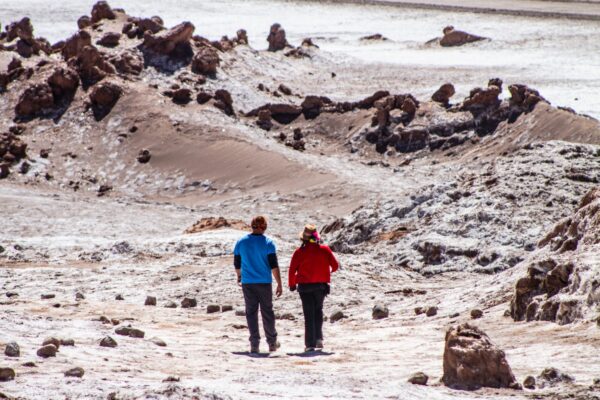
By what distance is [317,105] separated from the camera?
30.9 metres

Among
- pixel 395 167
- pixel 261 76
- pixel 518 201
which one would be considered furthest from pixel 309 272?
pixel 261 76

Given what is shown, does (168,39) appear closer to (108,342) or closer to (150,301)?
(150,301)

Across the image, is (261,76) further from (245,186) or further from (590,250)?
(590,250)

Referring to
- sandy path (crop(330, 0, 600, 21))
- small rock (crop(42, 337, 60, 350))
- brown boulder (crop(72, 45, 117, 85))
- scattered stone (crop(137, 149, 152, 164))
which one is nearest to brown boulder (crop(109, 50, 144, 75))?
brown boulder (crop(72, 45, 117, 85))

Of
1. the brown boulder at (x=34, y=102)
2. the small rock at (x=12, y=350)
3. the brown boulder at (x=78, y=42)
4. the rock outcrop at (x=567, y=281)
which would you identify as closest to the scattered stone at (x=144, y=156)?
the brown boulder at (x=34, y=102)

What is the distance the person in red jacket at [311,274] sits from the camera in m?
8.40

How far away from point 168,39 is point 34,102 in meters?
5.04

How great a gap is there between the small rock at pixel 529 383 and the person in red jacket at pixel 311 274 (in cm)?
237

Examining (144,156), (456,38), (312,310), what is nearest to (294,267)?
(312,310)

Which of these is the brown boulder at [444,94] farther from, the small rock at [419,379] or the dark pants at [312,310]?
the small rock at [419,379]

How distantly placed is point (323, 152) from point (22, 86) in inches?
372

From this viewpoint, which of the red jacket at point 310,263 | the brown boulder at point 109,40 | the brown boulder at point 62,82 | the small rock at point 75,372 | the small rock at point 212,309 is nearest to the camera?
the small rock at point 75,372

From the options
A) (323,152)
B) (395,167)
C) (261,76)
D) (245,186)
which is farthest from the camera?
(261,76)

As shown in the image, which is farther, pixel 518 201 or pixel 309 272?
pixel 518 201
